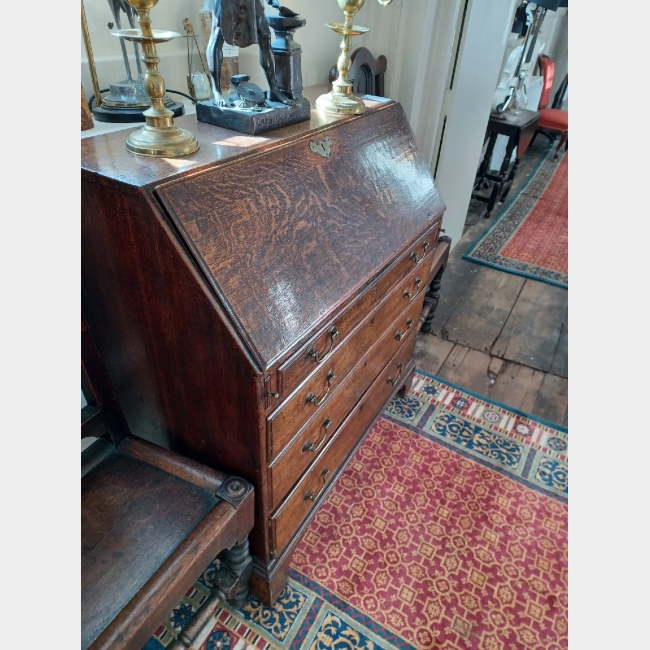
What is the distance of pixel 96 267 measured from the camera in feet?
3.12

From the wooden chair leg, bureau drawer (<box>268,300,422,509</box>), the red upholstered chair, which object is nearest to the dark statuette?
bureau drawer (<box>268,300,422,509</box>)

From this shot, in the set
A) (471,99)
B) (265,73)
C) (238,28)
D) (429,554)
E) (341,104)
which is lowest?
(429,554)

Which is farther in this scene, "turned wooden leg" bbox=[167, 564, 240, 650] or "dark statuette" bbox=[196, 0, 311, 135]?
"turned wooden leg" bbox=[167, 564, 240, 650]

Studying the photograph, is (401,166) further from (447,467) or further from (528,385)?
(528,385)

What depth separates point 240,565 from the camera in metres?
1.19

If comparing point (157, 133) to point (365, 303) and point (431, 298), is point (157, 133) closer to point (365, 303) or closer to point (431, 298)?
point (365, 303)

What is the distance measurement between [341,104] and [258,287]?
0.74 m

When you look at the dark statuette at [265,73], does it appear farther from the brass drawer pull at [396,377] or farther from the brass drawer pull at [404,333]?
the brass drawer pull at [396,377]

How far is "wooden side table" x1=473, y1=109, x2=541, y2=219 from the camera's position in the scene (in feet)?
11.8

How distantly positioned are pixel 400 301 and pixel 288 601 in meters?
1.01

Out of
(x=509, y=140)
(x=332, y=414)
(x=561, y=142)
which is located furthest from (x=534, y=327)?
(x=561, y=142)

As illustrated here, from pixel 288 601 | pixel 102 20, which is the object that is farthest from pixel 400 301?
pixel 102 20

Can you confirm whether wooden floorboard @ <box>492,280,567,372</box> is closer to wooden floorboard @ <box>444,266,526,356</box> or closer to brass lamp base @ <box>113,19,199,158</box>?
wooden floorboard @ <box>444,266,526,356</box>

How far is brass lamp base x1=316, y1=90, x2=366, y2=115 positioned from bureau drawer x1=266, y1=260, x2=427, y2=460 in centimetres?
53
